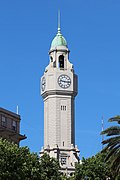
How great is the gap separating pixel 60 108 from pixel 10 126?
238 feet

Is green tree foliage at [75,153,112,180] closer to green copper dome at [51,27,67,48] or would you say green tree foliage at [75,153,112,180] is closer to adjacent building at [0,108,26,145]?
adjacent building at [0,108,26,145]

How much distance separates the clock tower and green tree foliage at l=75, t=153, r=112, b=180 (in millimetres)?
68724

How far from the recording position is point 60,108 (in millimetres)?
176750

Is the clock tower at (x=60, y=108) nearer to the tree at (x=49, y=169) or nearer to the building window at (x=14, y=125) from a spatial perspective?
the building window at (x=14, y=125)

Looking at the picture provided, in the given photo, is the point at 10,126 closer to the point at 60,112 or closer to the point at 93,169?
the point at 93,169

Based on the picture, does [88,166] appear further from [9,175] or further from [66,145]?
[66,145]

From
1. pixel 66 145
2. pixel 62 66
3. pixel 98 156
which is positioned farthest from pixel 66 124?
pixel 98 156

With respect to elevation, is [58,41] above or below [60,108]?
above

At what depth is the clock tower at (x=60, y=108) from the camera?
17288 cm

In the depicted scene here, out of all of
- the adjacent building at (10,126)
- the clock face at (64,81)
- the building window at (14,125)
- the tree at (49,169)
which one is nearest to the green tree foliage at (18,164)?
the tree at (49,169)

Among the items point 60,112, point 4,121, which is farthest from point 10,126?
point 60,112

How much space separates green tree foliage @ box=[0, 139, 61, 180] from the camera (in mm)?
70875

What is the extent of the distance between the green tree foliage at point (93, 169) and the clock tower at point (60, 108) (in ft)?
225

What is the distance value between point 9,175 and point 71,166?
102513 mm
